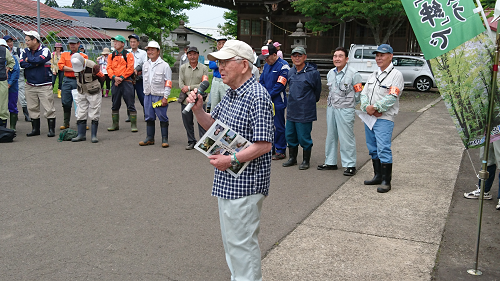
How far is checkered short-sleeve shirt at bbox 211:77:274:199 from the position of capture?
113 inches

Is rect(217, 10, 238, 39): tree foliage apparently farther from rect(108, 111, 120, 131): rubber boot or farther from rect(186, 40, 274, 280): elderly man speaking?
rect(186, 40, 274, 280): elderly man speaking

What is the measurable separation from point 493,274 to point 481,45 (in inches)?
74.3

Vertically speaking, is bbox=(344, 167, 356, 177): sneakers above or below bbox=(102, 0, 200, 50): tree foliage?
below

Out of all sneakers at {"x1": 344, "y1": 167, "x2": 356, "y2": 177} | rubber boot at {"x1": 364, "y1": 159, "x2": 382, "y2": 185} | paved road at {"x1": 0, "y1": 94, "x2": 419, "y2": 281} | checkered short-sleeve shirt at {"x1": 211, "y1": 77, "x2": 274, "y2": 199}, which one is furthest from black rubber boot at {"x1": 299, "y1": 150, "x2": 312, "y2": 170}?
checkered short-sleeve shirt at {"x1": 211, "y1": 77, "x2": 274, "y2": 199}

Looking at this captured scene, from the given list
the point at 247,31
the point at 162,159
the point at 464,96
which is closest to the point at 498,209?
the point at 464,96

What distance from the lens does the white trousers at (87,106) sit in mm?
8969

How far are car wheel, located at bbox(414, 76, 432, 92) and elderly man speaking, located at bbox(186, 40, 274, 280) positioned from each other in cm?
1920

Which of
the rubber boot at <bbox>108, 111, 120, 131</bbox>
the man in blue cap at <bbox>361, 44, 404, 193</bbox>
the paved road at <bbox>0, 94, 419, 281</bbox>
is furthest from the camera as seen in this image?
the rubber boot at <bbox>108, 111, 120, 131</bbox>

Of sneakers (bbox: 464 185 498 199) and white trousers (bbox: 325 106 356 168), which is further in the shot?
white trousers (bbox: 325 106 356 168)

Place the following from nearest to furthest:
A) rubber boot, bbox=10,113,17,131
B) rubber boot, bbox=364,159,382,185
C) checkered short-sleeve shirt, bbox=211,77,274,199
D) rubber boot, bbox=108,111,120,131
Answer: checkered short-sleeve shirt, bbox=211,77,274,199 < rubber boot, bbox=364,159,382,185 < rubber boot, bbox=10,113,17,131 < rubber boot, bbox=108,111,120,131

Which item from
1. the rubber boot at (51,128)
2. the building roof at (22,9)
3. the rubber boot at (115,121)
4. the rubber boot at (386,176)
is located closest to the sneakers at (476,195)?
the rubber boot at (386,176)

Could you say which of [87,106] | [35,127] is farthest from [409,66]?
[35,127]

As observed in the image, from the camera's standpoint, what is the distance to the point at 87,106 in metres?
9.06

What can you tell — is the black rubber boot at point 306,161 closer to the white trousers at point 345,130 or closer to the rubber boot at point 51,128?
the white trousers at point 345,130
